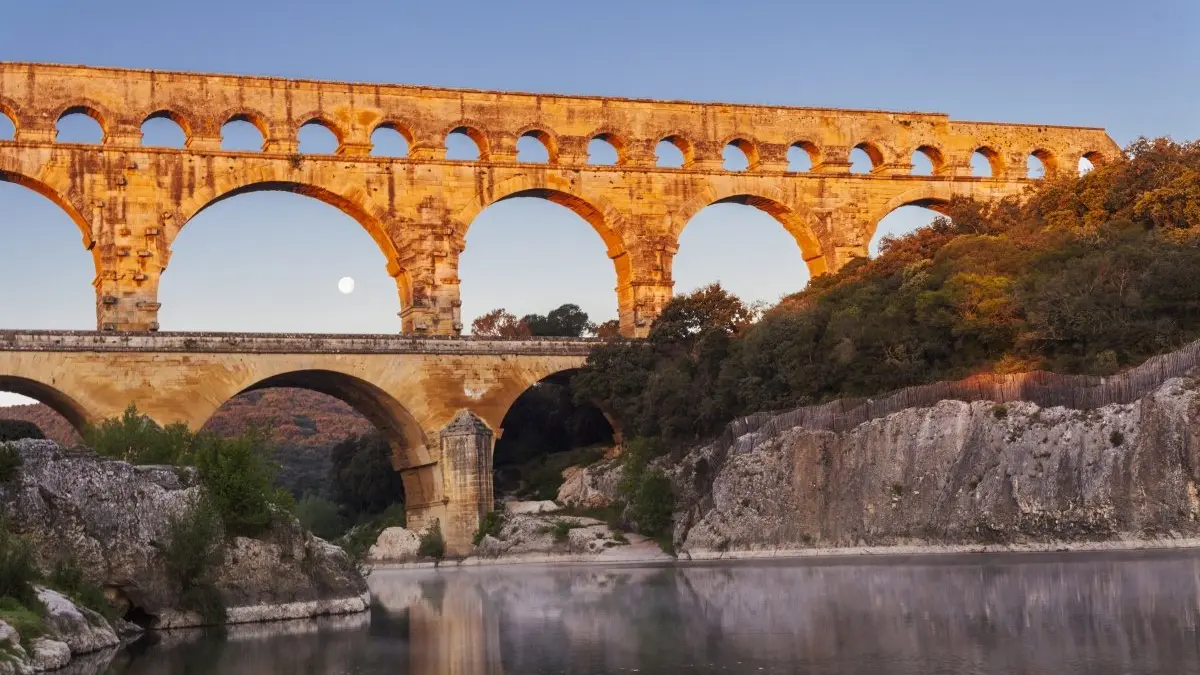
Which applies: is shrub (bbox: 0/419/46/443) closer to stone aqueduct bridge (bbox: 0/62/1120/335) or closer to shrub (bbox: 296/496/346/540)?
stone aqueduct bridge (bbox: 0/62/1120/335)

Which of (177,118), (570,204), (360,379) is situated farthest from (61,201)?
(570,204)

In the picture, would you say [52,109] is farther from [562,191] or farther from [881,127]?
[881,127]

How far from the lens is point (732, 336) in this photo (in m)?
42.9

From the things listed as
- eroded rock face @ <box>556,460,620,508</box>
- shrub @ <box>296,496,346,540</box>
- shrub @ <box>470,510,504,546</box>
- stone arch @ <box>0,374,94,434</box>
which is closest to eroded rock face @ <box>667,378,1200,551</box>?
eroded rock face @ <box>556,460,620,508</box>

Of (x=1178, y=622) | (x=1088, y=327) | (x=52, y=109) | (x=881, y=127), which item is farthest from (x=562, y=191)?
(x=1178, y=622)

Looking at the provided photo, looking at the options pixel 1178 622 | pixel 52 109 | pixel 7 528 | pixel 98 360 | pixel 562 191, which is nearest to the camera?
pixel 1178 622

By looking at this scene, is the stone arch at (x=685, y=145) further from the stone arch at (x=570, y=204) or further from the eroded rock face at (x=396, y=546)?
the eroded rock face at (x=396, y=546)

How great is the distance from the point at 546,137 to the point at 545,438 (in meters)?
10.5

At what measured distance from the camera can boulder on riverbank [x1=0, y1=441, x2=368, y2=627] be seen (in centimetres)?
1964

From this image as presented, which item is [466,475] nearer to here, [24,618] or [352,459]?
[352,459]

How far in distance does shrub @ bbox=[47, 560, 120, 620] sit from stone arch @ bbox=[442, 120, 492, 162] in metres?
27.0

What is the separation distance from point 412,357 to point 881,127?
17651 mm

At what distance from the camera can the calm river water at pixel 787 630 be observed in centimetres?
1427

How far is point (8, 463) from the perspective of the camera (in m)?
19.4
